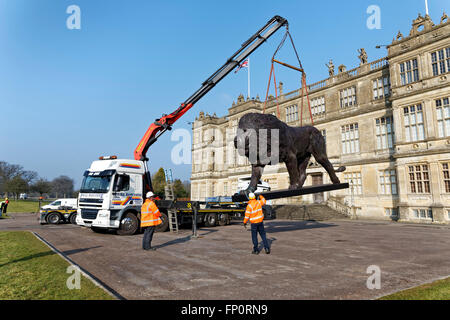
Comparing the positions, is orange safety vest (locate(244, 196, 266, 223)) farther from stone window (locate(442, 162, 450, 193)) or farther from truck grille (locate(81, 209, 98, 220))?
stone window (locate(442, 162, 450, 193))

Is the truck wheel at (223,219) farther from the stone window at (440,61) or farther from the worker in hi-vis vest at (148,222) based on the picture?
the stone window at (440,61)

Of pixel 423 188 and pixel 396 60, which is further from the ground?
pixel 396 60

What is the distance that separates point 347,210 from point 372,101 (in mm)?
10794

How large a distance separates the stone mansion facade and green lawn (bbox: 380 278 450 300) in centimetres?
1947

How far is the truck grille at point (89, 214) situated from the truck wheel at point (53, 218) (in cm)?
1006

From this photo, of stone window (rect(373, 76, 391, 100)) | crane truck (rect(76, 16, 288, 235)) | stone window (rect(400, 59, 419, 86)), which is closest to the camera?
crane truck (rect(76, 16, 288, 235))

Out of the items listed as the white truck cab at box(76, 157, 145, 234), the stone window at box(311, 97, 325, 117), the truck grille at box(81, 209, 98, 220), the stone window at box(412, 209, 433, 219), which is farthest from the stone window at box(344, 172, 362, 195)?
the truck grille at box(81, 209, 98, 220)

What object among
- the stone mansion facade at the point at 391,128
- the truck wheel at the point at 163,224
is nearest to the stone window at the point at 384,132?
the stone mansion facade at the point at 391,128

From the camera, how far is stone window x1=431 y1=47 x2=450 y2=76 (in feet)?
69.5
